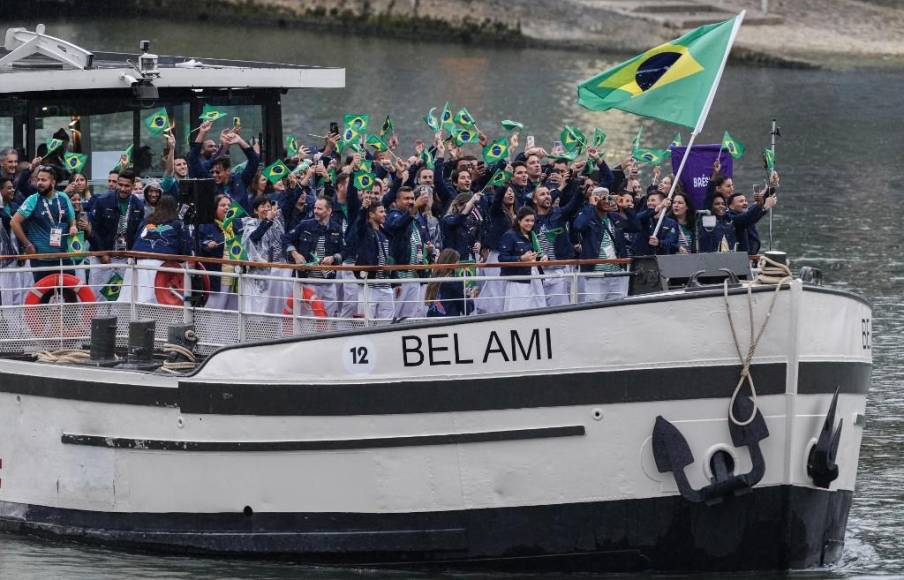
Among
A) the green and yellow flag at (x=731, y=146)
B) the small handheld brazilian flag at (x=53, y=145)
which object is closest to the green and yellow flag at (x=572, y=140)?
the green and yellow flag at (x=731, y=146)

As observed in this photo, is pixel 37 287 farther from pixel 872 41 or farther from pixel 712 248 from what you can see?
pixel 872 41

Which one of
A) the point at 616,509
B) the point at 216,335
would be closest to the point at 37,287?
the point at 216,335

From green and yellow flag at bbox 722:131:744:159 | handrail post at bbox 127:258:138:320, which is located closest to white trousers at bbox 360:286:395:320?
handrail post at bbox 127:258:138:320

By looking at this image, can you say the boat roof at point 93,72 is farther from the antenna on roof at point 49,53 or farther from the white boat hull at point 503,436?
the white boat hull at point 503,436

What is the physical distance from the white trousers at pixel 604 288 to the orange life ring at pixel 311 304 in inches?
77.3

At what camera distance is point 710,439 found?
12.1 metres

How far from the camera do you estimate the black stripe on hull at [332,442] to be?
12.2m

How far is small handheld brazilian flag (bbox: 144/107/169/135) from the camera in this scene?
1600 centimetres

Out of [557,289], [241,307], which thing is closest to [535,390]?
[557,289]

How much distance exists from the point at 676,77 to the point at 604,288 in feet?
5.45

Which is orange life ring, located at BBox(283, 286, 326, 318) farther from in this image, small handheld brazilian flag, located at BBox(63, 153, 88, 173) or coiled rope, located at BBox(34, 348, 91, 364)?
small handheld brazilian flag, located at BBox(63, 153, 88, 173)

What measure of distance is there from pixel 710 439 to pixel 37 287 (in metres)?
5.17

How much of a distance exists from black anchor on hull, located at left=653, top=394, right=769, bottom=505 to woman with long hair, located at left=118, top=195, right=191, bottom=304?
4.28m

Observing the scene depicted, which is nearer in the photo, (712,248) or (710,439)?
(710,439)
